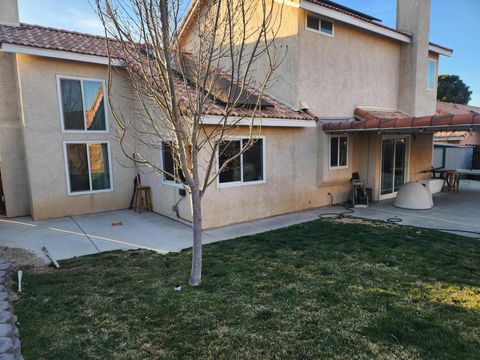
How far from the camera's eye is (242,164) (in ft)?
33.6

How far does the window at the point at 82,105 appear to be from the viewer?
11.1 m

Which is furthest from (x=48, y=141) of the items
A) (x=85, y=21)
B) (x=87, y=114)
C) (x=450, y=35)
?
(x=450, y=35)

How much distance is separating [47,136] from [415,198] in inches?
538

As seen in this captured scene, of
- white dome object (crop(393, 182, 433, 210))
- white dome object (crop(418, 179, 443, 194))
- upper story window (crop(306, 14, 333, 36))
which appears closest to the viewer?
upper story window (crop(306, 14, 333, 36))

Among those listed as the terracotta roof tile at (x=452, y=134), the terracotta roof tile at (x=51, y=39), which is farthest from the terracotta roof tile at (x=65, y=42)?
the terracotta roof tile at (x=452, y=134)

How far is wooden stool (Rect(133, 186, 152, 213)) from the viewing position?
1205cm

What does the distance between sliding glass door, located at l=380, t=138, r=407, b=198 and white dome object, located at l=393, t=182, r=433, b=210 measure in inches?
64.8

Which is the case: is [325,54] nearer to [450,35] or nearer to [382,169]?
[382,169]

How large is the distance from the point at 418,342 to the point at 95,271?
18.8 feet

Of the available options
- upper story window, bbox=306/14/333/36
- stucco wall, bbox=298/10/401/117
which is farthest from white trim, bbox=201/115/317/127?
upper story window, bbox=306/14/333/36

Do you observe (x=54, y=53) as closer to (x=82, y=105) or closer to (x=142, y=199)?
(x=82, y=105)

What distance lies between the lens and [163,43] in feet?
14.3

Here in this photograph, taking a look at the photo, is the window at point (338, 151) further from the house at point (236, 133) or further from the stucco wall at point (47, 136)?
the stucco wall at point (47, 136)

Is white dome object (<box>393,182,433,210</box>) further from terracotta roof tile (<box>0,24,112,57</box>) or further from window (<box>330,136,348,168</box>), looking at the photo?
terracotta roof tile (<box>0,24,112,57</box>)
